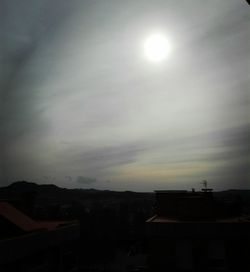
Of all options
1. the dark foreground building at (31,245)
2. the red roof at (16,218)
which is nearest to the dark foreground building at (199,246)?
the dark foreground building at (31,245)

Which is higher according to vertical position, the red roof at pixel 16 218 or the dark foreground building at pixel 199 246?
the red roof at pixel 16 218

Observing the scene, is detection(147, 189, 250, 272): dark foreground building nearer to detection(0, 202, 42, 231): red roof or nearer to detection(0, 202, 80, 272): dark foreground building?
detection(0, 202, 80, 272): dark foreground building

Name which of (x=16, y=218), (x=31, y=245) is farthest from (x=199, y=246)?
(x=16, y=218)

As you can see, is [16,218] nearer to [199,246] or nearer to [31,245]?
[31,245]

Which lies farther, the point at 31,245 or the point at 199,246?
the point at 199,246

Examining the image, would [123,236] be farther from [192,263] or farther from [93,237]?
[192,263]

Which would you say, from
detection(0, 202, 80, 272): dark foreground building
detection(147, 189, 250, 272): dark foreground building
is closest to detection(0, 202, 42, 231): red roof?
detection(0, 202, 80, 272): dark foreground building

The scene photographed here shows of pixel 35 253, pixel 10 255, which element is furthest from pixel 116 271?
pixel 10 255

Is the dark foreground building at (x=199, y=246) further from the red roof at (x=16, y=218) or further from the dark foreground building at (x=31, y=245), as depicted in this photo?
the red roof at (x=16, y=218)

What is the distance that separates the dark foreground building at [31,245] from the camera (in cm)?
2075

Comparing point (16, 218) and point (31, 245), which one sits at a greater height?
point (16, 218)

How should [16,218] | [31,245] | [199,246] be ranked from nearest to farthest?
[31,245], [16,218], [199,246]

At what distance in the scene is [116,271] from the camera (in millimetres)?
36469

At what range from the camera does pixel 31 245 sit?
22.9 metres
